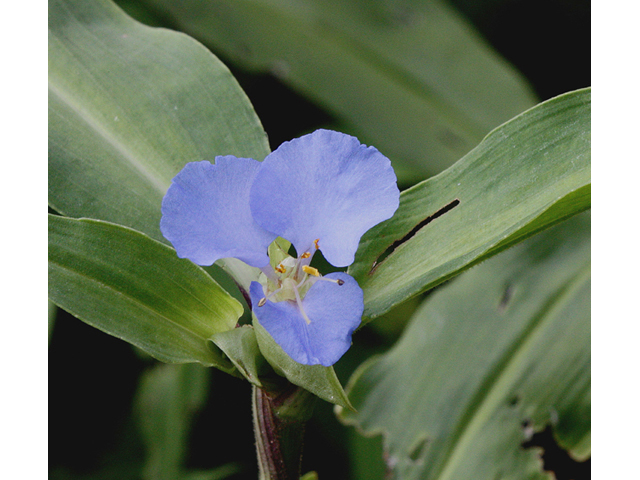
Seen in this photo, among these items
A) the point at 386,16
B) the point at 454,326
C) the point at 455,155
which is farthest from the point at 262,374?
the point at 386,16

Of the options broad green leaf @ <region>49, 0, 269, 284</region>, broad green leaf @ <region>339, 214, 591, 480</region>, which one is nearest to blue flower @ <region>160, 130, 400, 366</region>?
broad green leaf @ <region>49, 0, 269, 284</region>

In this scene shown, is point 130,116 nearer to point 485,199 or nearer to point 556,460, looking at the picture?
point 485,199

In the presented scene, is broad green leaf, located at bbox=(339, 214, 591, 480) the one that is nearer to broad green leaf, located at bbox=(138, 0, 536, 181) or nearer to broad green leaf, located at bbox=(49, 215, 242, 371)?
broad green leaf, located at bbox=(138, 0, 536, 181)

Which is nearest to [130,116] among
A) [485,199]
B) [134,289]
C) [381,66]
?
[134,289]

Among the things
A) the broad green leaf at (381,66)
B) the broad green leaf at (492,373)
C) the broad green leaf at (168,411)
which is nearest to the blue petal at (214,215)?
the broad green leaf at (492,373)

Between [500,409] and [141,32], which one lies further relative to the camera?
[500,409]

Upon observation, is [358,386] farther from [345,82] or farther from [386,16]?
[386,16]
